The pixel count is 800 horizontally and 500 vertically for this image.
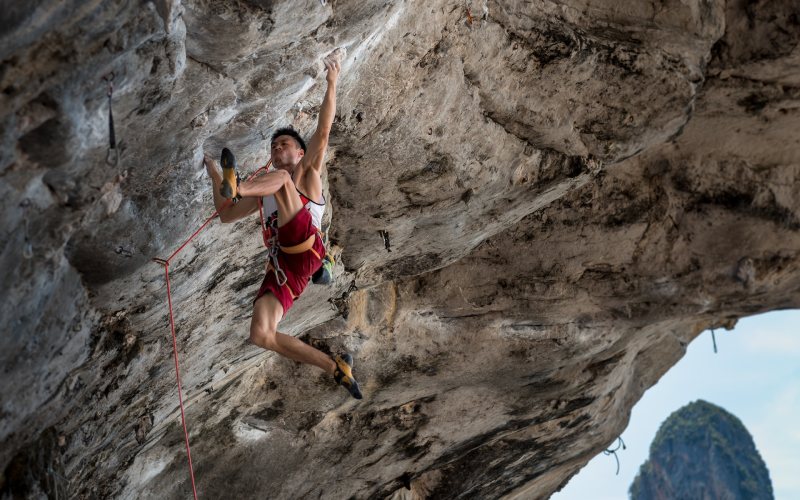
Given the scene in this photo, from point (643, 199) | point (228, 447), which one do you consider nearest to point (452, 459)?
point (228, 447)

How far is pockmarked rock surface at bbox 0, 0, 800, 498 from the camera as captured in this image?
164 inches

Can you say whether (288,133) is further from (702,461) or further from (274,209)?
(702,461)

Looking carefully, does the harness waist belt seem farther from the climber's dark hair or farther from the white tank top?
the climber's dark hair

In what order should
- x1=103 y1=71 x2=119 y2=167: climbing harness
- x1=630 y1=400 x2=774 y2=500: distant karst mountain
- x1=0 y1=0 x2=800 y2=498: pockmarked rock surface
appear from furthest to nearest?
x1=630 y1=400 x2=774 y2=500: distant karst mountain
x1=0 y1=0 x2=800 y2=498: pockmarked rock surface
x1=103 y1=71 x2=119 y2=167: climbing harness

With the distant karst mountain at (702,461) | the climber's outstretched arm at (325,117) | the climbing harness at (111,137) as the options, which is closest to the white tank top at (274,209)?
the climber's outstretched arm at (325,117)

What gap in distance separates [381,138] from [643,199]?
282 cm

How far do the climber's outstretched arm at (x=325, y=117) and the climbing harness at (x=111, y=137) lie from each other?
3.84ft

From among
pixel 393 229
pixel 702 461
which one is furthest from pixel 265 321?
pixel 702 461

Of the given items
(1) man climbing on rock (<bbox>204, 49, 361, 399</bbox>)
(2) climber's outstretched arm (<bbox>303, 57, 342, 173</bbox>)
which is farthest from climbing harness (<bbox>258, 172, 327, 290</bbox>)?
(2) climber's outstretched arm (<bbox>303, 57, 342, 173</bbox>)

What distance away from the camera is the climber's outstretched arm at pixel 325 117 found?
483 cm

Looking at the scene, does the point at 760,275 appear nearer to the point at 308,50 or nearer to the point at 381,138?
the point at 381,138

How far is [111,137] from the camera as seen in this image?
398cm

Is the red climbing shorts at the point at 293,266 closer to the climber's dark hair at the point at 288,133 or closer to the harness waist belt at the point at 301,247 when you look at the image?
the harness waist belt at the point at 301,247

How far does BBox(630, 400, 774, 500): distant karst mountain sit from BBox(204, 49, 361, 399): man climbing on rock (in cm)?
3592
